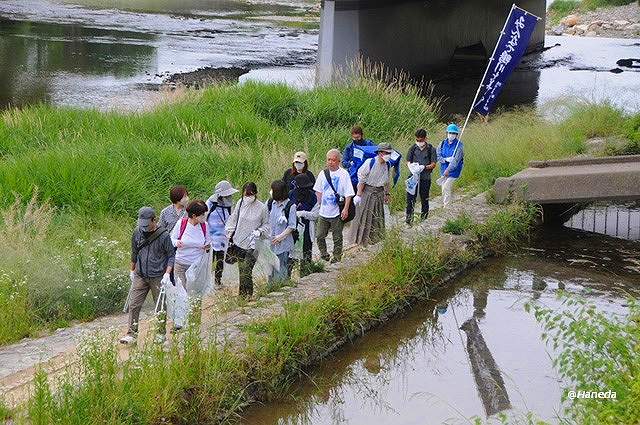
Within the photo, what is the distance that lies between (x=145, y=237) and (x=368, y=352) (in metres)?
2.40

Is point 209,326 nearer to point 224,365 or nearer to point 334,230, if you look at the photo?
point 224,365

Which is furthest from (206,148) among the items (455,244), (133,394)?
(133,394)

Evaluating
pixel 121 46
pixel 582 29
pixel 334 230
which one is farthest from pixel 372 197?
pixel 582 29

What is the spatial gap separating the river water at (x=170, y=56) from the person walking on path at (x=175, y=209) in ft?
49.3

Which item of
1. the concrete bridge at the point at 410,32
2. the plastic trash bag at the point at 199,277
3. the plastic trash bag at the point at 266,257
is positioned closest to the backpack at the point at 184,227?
the plastic trash bag at the point at 199,277

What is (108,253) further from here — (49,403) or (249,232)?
(49,403)

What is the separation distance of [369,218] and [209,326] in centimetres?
392

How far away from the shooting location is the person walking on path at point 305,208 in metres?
11.1

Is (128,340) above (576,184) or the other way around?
the other way around

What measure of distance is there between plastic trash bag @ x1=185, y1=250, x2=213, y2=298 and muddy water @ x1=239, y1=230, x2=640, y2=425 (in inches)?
59.3

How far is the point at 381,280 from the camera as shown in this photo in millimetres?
10164

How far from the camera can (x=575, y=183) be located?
13039mm

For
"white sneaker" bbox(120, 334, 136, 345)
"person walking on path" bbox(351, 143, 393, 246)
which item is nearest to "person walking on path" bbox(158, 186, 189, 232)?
"white sneaker" bbox(120, 334, 136, 345)

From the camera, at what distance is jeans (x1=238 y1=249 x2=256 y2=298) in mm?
10125
